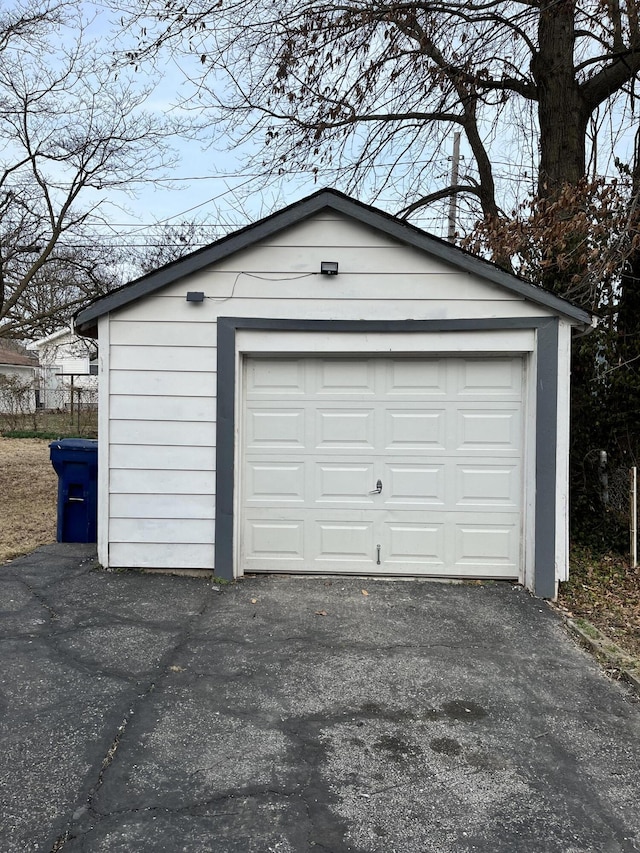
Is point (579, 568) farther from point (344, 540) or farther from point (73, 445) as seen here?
point (73, 445)

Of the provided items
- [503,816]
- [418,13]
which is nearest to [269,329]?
[503,816]

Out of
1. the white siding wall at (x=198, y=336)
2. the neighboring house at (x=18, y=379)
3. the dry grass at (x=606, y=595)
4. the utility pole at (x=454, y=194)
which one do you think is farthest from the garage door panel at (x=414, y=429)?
the neighboring house at (x=18, y=379)

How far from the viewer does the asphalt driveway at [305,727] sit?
2.56m

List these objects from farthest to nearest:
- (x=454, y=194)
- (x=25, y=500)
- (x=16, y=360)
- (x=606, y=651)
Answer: (x=16, y=360) → (x=454, y=194) → (x=25, y=500) → (x=606, y=651)

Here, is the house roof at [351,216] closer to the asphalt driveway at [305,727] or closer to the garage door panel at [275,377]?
the garage door panel at [275,377]

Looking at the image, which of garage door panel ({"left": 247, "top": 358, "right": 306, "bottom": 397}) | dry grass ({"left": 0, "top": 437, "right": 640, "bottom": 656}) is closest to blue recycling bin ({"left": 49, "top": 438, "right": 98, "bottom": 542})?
dry grass ({"left": 0, "top": 437, "right": 640, "bottom": 656})

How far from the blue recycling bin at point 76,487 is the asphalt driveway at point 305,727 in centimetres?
160

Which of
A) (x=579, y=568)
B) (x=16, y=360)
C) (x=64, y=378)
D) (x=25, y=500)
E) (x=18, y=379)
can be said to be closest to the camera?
(x=579, y=568)

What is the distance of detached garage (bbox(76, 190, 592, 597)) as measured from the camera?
5.80 metres

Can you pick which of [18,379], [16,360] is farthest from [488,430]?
[16,360]

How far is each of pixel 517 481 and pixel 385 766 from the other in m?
3.54

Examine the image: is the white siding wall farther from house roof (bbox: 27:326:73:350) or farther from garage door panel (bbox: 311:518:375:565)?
house roof (bbox: 27:326:73:350)

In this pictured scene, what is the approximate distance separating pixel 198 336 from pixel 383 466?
7.10ft

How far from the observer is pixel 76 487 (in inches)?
276
